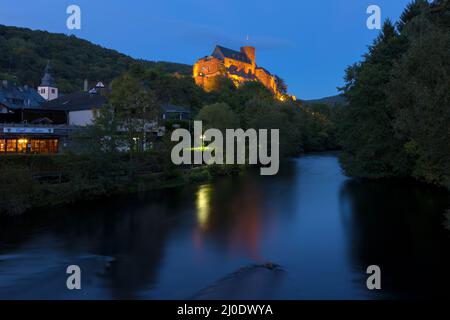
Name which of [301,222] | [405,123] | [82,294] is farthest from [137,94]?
[82,294]

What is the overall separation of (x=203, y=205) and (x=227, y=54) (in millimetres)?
129570

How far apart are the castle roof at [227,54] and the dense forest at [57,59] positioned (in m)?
33.0

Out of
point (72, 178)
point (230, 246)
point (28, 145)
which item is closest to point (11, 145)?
point (28, 145)

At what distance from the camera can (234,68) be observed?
147250 millimetres

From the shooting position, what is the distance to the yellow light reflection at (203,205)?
79.0ft

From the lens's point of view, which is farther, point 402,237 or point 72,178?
point 72,178

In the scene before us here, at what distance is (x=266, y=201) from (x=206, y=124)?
2578 centimetres

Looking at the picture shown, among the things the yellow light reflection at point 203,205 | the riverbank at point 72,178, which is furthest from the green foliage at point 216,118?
the yellow light reflection at point 203,205

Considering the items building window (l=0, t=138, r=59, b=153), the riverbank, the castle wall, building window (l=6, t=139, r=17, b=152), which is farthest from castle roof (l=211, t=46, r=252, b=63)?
the riverbank

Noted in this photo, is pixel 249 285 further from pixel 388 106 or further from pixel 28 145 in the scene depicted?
pixel 28 145

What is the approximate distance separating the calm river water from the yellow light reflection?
81 mm

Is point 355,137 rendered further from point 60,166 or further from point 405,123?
point 60,166

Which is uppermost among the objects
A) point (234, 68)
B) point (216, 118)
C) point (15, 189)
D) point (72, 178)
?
point (234, 68)
